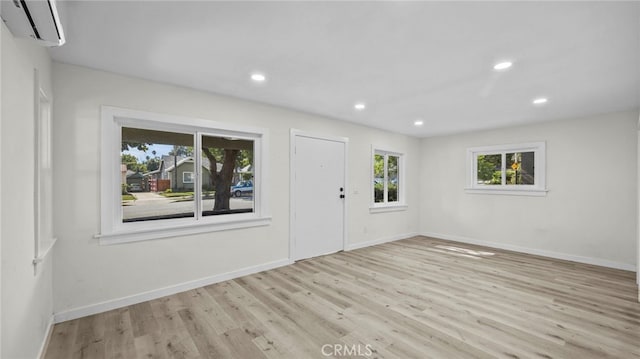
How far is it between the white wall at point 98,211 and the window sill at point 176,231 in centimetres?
6

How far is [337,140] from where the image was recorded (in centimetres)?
475

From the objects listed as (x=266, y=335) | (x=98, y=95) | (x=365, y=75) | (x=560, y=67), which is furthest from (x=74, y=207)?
(x=560, y=67)

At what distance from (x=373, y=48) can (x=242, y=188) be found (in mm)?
2501

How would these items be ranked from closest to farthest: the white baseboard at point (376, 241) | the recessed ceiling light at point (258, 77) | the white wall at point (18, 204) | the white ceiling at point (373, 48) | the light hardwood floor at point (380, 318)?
the white wall at point (18, 204)
the white ceiling at point (373, 48)
the light hardwood floor at point (380, 318)
the recessed ceiling light at point (258, 77)
the white baseboard at point (376, 241)

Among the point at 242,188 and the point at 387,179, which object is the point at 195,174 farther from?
the point at 387,179

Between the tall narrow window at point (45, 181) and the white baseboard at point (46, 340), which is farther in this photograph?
the tall narrow window at point (45, 181)

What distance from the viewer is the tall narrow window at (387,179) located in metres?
5.70

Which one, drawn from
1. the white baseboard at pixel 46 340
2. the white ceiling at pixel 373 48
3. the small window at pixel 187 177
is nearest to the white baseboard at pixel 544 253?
the white ceiling at pixel 373 48

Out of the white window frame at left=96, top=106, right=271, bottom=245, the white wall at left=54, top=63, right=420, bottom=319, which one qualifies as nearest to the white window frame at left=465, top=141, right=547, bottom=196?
the white wall at left=54, top=63, right=420, bottom=319

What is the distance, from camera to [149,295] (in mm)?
2893

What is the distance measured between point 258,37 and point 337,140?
279cm

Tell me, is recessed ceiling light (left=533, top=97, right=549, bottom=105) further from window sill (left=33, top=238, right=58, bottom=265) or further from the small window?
window sill (left=33, top=238, right=58, bottom=265)

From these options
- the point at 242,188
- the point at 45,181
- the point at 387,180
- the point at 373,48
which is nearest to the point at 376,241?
the point at 387,180

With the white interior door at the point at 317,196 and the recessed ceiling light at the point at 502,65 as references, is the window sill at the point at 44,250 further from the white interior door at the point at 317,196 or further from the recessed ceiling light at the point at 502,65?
the recessed ceiling light at the point at 502,65
